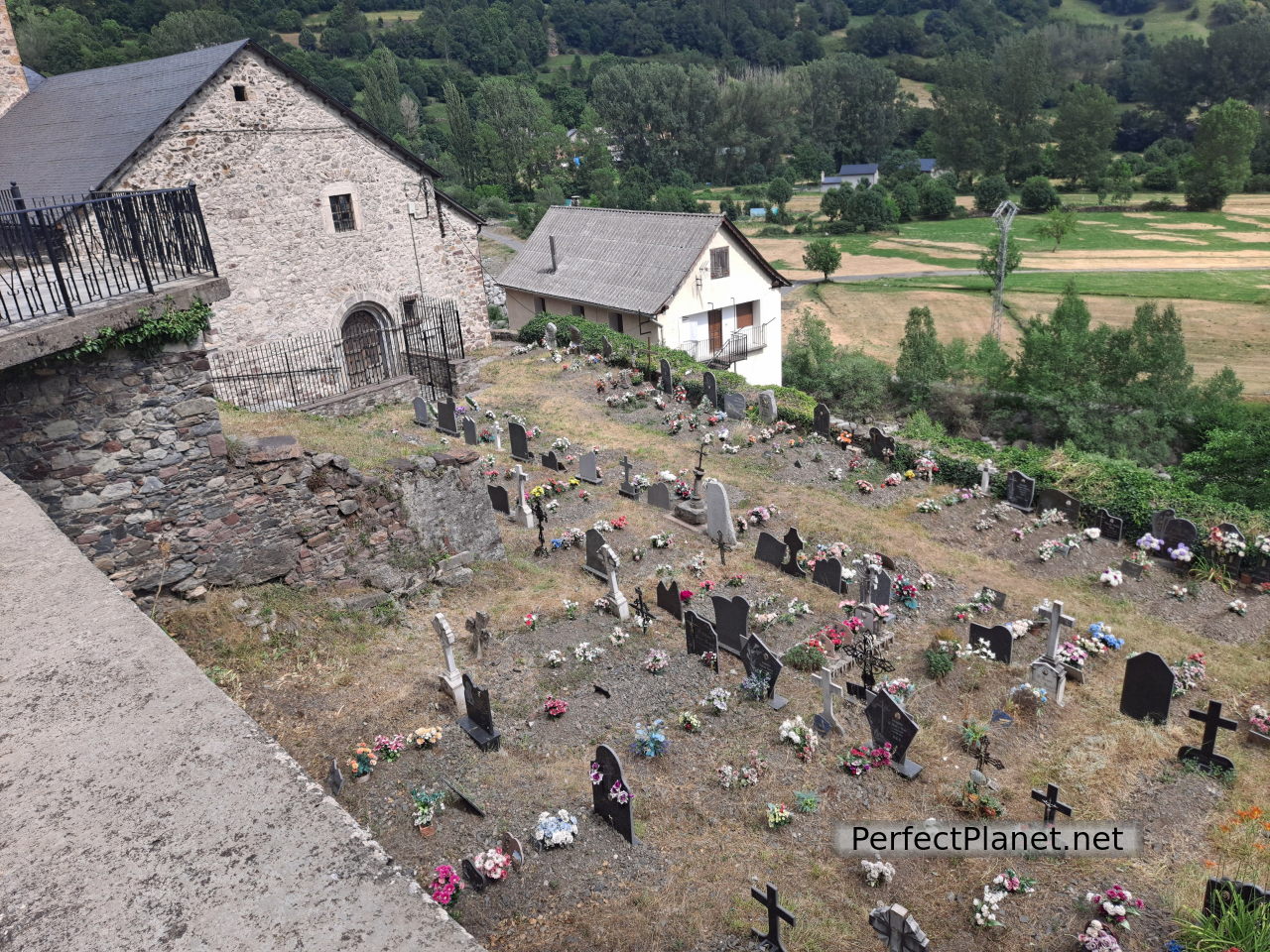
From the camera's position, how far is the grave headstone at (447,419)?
1981cm

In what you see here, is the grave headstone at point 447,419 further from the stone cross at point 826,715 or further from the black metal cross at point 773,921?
the black metal cross at point 773,921

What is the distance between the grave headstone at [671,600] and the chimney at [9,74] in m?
27.5

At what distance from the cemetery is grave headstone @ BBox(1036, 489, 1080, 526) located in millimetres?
42

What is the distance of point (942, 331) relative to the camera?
145 feet

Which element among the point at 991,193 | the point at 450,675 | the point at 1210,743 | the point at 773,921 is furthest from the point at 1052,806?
the point at 991,193

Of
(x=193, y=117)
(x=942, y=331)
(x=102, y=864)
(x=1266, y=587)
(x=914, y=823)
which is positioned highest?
(x=193, y=117)

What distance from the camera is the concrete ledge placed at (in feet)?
23.2

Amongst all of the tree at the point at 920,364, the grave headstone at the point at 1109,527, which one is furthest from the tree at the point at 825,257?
the grave headstone at the point at 1109,527

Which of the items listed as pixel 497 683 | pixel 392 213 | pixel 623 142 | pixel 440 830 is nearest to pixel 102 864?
pixel 440 830

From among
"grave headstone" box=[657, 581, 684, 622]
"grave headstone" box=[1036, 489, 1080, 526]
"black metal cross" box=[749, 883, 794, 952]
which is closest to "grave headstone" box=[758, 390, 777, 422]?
"grave headstone" box=[1036, 489, 1080, 526]

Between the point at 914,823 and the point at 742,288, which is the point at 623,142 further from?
the point at 914,823

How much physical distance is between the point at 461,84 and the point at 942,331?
9497 cm

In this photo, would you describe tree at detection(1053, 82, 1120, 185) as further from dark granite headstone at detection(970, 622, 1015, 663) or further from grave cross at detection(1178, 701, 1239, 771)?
grave cross at detection(1178, 701, 1239, 771)

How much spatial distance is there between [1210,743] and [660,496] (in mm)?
9417
